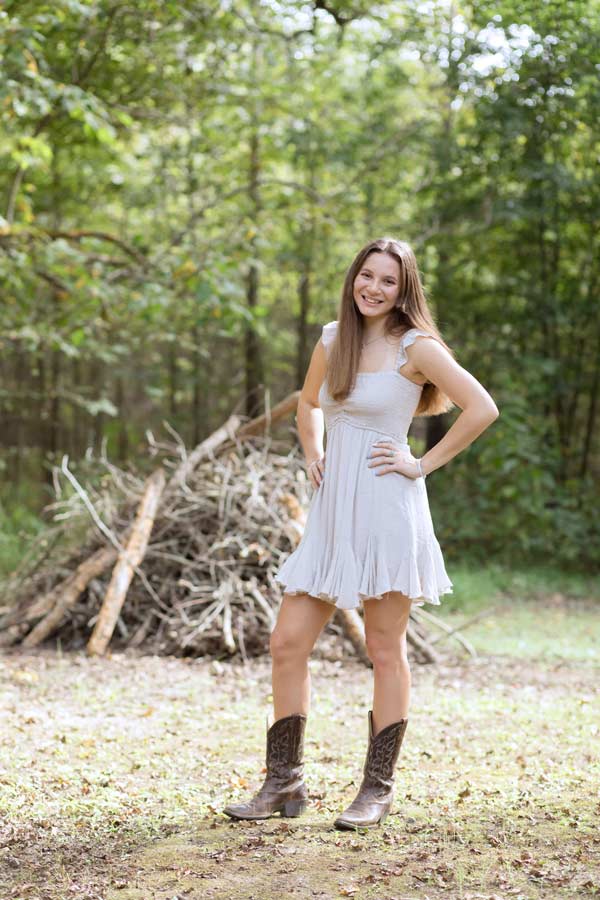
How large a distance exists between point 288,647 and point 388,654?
294 mm

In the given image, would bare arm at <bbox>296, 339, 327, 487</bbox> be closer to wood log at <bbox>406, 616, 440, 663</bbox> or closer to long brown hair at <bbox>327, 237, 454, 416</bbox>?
long brown hair at <bbox>327, 237, 454, 416</bbox>

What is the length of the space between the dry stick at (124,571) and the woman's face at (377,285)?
3.14 m

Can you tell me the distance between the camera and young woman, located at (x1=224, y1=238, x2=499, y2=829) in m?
2.86

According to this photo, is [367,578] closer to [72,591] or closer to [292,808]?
[292,808]

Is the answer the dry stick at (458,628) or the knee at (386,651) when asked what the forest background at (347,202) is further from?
the knee at (386,651)

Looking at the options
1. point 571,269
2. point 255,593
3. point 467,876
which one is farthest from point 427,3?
point 467,876

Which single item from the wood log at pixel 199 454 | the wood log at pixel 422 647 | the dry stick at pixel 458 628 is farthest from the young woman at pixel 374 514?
the wood log at pixel 199 454

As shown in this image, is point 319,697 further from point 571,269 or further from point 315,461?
point 571,269

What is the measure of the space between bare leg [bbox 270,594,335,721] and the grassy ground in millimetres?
354

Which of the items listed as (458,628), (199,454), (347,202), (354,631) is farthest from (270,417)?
(347,202)

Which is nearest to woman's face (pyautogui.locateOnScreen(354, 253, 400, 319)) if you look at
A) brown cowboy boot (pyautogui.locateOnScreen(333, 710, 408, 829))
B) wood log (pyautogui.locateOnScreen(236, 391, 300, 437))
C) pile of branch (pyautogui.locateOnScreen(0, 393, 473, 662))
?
brown cowboy boot (pyautogui.locateOnScreen(333, 710, 408, 829))

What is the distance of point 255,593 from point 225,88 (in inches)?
207

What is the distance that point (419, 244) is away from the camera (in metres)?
9.70

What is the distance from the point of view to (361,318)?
3.02 meters
